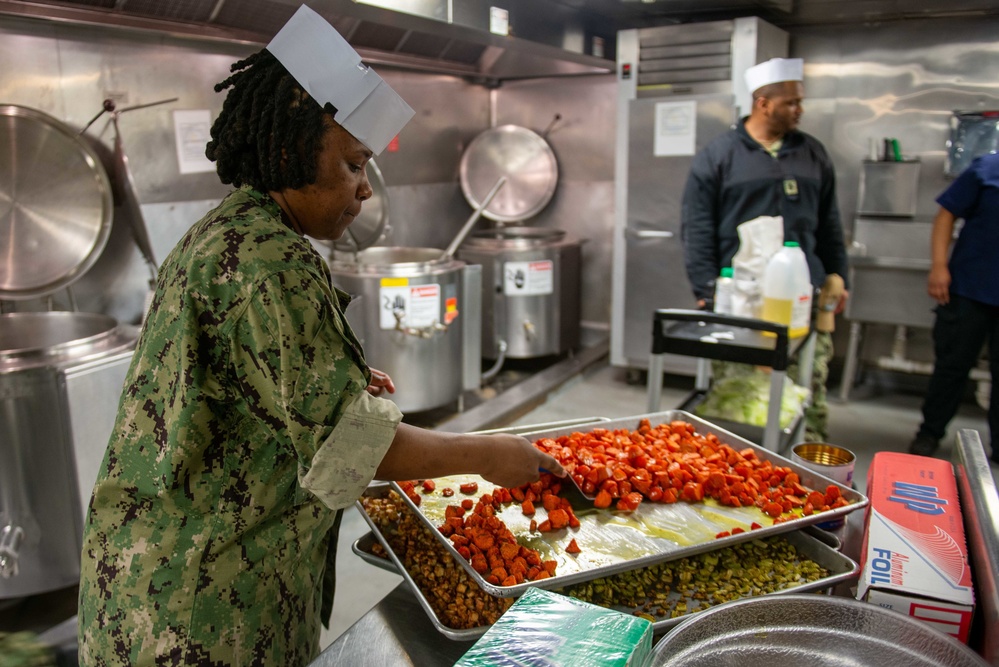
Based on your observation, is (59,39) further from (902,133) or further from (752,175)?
(902,133)

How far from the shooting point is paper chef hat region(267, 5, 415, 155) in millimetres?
1142

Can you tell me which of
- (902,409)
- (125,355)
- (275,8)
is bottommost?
(902,409)

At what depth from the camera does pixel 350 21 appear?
4031 mm

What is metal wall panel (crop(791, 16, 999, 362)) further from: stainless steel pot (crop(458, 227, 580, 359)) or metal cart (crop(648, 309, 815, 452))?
metal cart (crop(648, 309, 815, 452))

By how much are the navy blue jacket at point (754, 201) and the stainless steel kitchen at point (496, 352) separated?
0.09 ft

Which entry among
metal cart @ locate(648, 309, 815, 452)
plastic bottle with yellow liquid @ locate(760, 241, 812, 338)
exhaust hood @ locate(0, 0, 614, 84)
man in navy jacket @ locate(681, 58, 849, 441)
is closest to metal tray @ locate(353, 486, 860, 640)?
metal cart @ locate(648, 309, 815, 452)

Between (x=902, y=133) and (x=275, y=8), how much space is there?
13.0 ft

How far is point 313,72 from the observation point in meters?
1.15

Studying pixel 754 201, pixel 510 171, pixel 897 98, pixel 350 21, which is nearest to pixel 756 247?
pixel 754 201

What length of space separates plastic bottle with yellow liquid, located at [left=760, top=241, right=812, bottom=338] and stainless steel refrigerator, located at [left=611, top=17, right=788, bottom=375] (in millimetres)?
2349

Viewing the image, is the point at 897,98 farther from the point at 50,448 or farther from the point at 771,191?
the point at 50,448

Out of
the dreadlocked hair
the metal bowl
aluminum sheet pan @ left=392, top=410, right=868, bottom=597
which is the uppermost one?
the dreadlocked hair

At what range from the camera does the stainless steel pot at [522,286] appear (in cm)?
Answer: 496

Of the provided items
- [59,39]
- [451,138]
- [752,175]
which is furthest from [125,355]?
[451,138]
